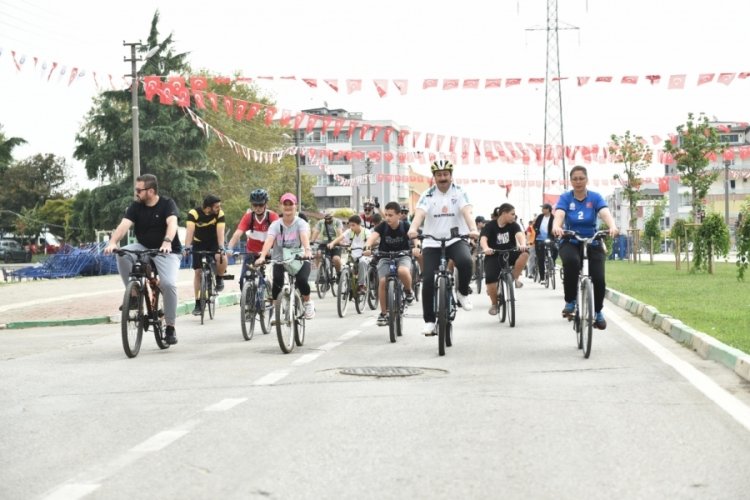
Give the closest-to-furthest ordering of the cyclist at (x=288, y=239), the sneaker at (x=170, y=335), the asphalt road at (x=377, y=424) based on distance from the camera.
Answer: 1. the asphalt road at (x=377, y=424)
2. the sneaker at (x=170, y=335)
3. the cyclist at (x=288, y=239)

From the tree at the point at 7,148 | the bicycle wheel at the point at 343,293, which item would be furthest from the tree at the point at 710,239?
the tree at the point at 7,148

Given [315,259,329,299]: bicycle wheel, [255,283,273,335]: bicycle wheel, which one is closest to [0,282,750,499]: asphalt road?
[255,283,273,335]: bicycle wheel

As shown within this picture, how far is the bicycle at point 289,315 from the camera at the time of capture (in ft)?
40.6

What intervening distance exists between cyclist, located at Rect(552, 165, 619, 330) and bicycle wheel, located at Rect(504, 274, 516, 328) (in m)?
3.06

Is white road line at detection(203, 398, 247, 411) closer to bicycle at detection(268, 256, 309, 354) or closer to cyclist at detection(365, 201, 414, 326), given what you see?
bicycle at detection(268, 256, 309, 354)

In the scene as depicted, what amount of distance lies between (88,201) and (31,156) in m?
39.5

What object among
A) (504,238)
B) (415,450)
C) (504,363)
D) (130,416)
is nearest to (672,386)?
(504,363)

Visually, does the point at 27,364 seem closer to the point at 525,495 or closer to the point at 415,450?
the point at 415,450

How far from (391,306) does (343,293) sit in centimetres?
544

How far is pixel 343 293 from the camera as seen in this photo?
63.2ft

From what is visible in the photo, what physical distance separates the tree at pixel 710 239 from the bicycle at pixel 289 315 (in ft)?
67.4

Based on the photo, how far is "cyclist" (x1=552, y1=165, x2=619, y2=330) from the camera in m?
12.2

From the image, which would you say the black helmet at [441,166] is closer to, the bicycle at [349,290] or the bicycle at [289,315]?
the bicycle at [289,315]

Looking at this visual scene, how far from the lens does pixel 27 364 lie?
12.1 m
